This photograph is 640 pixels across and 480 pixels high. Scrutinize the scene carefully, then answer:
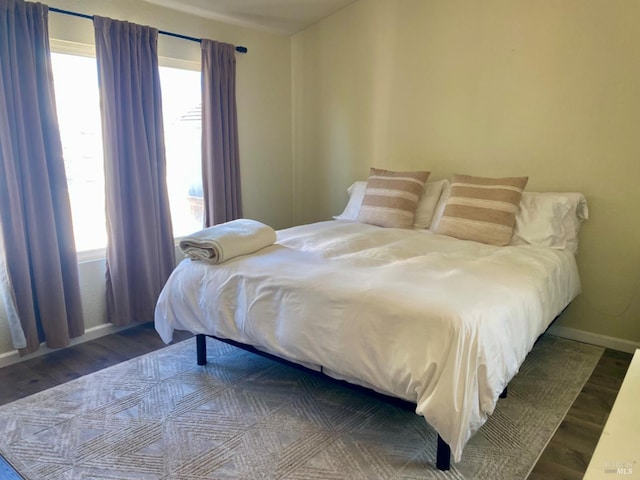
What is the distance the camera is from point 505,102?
10.3 feet

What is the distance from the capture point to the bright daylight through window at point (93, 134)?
289 cm

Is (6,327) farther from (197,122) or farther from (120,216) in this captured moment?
(197,122)

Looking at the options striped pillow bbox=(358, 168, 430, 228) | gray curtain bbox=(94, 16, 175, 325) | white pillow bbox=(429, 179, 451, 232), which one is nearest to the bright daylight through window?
gray curtain bbox=(94, 16, 175, 325)

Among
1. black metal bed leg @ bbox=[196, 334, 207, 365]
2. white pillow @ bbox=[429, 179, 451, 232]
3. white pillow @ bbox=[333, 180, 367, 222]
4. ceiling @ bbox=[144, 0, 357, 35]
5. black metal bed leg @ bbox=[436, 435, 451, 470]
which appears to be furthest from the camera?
white pillow @ bbox=[333, 180, 367, 222]

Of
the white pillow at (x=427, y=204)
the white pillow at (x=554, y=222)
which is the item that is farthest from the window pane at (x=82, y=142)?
the white pillow at (x=554, y=222)

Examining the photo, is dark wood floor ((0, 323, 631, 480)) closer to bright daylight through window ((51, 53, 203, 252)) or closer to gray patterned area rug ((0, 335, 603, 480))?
gray patterned area rug ((0, 335, 603, 480))

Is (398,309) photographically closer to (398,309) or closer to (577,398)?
(398,309)

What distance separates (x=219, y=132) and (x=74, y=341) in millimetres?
1861

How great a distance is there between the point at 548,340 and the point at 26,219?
3.38 m

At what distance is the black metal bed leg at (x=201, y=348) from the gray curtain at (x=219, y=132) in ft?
4.18

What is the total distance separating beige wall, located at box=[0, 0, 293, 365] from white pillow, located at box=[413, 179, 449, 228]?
5.08ft

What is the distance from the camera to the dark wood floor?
183cm

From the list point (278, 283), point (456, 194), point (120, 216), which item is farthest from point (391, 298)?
point (120, 216)

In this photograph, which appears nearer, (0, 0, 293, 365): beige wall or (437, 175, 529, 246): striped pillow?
(437, 175, 529, 246): striped pillow
